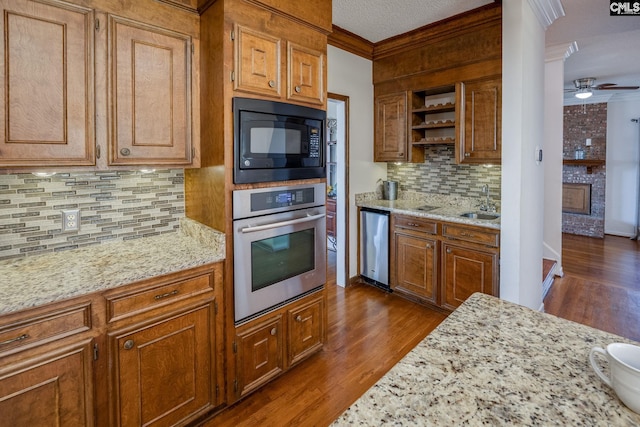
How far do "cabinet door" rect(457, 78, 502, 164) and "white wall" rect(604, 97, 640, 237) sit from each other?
5517 mm

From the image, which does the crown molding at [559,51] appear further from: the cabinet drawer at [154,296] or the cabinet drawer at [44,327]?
the cabinet drawer at [44,327]

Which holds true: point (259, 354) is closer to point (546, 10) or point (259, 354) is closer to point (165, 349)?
point (165, 349)

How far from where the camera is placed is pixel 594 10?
285 cm

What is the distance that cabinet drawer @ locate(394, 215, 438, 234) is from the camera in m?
3.26

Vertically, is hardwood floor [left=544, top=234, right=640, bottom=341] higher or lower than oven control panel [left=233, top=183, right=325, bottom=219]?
lower

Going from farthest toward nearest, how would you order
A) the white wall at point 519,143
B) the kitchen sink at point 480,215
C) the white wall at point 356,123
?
the white wall at point 356,123 < the kitchen sink at point 480,215 < the white wall at point 519,143

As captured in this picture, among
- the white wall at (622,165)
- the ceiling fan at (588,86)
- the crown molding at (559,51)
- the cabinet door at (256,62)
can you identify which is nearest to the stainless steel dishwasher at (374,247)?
the cabinet door at (256,62)

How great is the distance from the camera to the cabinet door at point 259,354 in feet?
6.55

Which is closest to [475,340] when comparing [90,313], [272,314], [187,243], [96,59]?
[272,314]

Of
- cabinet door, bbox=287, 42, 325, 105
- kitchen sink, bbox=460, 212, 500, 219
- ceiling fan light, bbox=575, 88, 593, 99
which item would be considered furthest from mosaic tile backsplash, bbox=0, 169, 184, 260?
ceiling fan light, bbox=575, 88, 593, 99

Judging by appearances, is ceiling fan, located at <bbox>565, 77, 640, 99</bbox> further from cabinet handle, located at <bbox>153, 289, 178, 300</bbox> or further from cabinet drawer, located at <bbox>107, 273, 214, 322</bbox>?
cabinet handle, located at <bbox>153, 289, 178, 300</bbox>

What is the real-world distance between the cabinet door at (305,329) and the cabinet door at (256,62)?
4.68 ft

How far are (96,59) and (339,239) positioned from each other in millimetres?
2871

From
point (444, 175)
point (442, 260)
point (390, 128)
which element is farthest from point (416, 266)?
point (390, 128)
